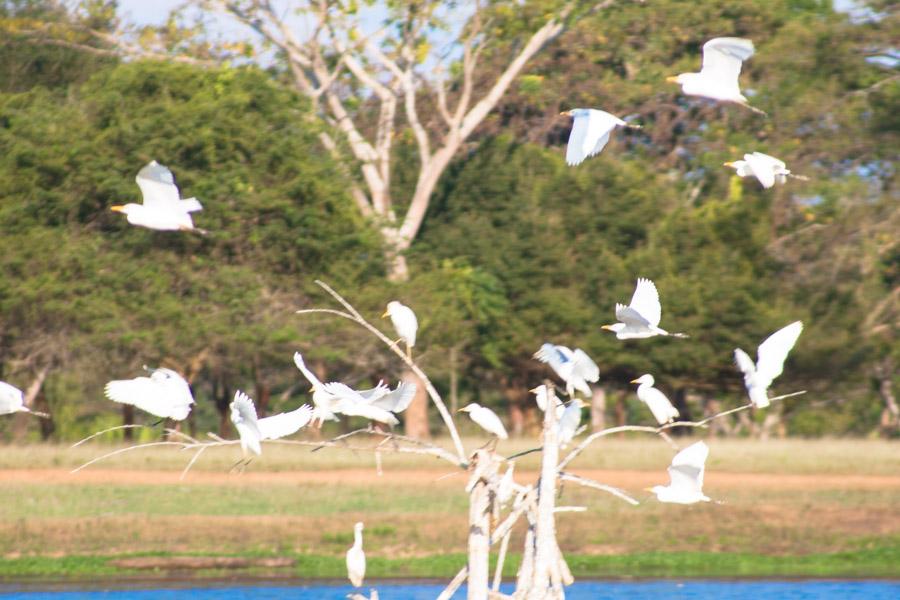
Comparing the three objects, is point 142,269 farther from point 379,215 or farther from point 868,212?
point 868,212

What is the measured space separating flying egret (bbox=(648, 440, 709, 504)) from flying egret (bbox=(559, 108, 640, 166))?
5.65 ft

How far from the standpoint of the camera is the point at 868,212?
32.3 meters

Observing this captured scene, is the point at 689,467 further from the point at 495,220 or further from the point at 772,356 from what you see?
the point at 495,220

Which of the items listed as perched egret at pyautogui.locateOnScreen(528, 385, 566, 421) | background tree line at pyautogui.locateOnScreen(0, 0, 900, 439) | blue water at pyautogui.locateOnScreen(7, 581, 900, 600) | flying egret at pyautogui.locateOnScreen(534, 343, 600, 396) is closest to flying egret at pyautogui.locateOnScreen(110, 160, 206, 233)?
perched egret at pyautogui.locateOnScreen(528, 385, 566, 421)

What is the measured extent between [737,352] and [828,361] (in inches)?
1117

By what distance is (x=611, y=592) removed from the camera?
1538 cm

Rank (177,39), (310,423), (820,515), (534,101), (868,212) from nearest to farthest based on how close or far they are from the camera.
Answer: (310,423) < (820,515) < (868,212) < (177,39) < (534,101)

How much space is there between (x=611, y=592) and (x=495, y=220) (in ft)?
74.9

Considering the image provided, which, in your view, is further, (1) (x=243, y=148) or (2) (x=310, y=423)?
(1) (x=243, y=148)

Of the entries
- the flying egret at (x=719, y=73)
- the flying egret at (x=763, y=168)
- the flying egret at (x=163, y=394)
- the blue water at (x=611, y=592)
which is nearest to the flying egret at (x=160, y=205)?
the flying egret at (x=163, y=394)

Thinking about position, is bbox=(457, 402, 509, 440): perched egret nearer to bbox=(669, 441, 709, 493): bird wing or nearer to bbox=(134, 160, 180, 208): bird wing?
bbox=(669, 441, 709, 493): bird wing

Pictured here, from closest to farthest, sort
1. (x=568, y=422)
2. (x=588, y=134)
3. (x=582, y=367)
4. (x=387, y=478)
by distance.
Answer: (x=582, y=367), (x=568, y=422), (x=588, y=134), (x=387, y=478)

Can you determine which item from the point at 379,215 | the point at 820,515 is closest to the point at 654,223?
the point at 379,215

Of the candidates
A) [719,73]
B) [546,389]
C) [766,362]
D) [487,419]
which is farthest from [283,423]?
[719,73]
